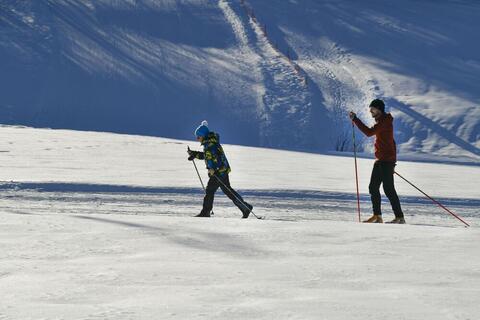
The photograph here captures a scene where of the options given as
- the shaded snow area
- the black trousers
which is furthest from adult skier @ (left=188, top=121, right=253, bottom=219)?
the black trousers

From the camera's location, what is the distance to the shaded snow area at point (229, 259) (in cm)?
492

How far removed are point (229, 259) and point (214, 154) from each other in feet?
13.6

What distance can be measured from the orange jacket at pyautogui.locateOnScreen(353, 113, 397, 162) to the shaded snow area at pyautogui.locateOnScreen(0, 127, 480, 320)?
4.54 ft

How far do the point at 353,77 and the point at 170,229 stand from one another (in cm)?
2115

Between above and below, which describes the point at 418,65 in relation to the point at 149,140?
above

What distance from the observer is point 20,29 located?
31.2m

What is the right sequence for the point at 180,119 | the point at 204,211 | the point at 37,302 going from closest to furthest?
1. the point at 37,302
2. the point at 204,211
3. the point at 180,119

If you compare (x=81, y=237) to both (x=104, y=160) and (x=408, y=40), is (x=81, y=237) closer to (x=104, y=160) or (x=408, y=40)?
(x=104, y=160)

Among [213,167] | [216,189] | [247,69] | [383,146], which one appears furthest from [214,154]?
[247,69]

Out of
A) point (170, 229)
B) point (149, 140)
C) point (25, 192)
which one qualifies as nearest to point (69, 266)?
point (170, 229)

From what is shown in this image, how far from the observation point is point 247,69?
94.2ft

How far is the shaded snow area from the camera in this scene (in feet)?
16.1

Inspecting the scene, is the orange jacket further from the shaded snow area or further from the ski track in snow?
the ski track in snow

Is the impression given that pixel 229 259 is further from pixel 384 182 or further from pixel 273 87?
pixel 273 87
